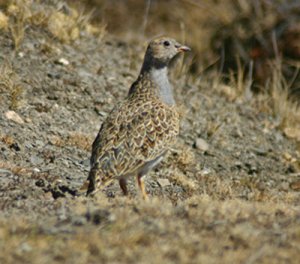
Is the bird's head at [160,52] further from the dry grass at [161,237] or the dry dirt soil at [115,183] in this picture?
the dry grass at [161,237]

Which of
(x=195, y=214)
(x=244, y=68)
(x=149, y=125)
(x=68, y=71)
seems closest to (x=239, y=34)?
(x=244, y=68)

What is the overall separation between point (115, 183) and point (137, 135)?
1.55m

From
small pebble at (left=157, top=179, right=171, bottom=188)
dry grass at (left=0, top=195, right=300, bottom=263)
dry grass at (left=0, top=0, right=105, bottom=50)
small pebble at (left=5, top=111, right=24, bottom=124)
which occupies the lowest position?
small pebble at (left=157, top=179, right=171, bottom=188)

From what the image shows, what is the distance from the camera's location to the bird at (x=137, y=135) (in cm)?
861

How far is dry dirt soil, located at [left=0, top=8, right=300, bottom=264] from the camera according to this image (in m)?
6.39

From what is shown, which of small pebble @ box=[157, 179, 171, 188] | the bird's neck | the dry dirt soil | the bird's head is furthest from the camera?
small pebble @ box=[157, 179, 171, 188]

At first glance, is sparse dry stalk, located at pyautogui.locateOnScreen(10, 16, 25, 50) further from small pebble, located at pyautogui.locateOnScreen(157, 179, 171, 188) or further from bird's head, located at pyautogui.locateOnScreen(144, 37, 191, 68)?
small pebble, located at pyautogui.locateOnScreen(157, 179, 171, 188)

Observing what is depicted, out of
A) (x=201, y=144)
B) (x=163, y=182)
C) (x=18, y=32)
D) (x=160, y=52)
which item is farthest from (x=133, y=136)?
(x=18, y=32)

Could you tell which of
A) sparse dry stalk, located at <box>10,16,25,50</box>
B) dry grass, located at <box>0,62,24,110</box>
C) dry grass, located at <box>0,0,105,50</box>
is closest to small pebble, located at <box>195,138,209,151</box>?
dry grass, located at <box>0,62,24,110</box>

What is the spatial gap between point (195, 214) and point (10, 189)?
2510mm

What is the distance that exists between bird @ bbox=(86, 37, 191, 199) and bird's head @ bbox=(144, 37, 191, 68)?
0.10 metres

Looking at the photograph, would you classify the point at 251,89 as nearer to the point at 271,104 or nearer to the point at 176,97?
the point at 271,104

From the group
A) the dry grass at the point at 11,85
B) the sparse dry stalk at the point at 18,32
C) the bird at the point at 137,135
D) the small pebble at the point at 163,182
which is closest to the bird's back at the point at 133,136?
the bird at the point at 137,135

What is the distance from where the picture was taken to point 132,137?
350 inches
